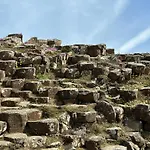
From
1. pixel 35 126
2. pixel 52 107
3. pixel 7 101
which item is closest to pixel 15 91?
pixel 7 101

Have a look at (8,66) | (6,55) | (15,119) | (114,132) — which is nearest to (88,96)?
(114,132)

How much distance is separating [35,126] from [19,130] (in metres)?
0.33

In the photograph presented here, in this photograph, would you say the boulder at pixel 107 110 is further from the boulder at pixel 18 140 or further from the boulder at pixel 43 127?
the boulder at pixel 18 140

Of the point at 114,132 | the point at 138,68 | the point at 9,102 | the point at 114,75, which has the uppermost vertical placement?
the point at 138,68

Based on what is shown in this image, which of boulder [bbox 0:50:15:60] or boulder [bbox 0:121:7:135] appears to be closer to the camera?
boulder [bbox 0:121:7:135]

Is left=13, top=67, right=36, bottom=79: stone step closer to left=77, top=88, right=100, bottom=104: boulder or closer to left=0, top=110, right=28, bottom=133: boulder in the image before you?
left=77, top=88, right=100, bottom=104: boulder

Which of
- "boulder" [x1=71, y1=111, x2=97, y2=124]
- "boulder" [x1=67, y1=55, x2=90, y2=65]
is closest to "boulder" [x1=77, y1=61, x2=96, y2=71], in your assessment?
"boulder" [x1=67, y1=55, x2=90, y2=65]

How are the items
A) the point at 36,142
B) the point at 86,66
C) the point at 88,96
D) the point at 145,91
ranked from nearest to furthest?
the point at 36,142, the point at 88,96, the point at 145,91, the point at 86,66

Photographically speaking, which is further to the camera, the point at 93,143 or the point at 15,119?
the point at 15,119

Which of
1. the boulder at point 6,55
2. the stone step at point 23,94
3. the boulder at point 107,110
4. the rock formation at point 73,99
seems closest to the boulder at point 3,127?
the rock formation at point 73,99

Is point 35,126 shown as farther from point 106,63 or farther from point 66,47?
point 66,47

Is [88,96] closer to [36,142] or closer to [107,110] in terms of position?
[107,110]

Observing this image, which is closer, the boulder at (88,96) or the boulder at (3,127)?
the boulder at (3,127)

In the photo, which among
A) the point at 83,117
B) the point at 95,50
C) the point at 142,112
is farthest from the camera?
the point at 95,50
